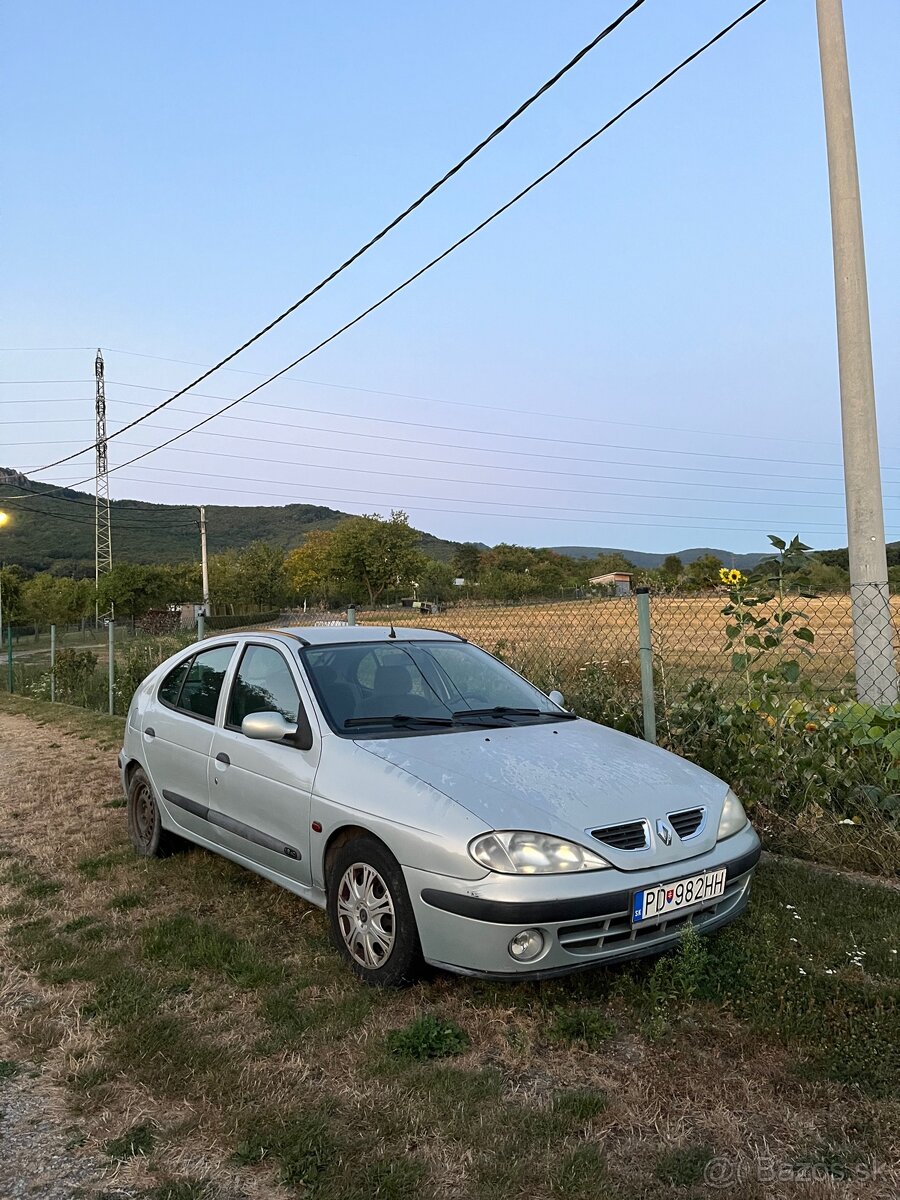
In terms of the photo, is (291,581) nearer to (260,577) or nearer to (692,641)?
(260,577)

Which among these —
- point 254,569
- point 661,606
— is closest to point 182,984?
point 661,606

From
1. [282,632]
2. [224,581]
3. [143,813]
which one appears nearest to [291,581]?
[224,581]

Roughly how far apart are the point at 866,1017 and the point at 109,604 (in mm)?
42862

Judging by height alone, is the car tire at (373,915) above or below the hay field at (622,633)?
below

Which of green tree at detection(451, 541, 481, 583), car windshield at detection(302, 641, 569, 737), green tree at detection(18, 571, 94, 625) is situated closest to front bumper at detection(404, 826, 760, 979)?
car windshield at detection(302, 641, 569, 737)

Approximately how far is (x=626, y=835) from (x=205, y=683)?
2711 millimetres

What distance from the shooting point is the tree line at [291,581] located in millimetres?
43031

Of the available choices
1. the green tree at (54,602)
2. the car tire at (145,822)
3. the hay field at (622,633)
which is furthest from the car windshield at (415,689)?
the green tree at (54,602)

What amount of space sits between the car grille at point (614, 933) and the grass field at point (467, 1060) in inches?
4.2

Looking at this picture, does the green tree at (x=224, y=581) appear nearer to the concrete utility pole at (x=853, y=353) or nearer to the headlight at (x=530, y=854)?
the concrete utility pole at (x=853, y=353)

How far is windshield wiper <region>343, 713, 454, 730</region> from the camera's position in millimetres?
3904

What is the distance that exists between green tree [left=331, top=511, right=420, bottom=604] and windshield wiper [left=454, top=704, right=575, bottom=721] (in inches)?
2298

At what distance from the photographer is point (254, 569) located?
78188 mm

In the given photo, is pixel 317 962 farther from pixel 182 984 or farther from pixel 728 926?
pixel 728 926
